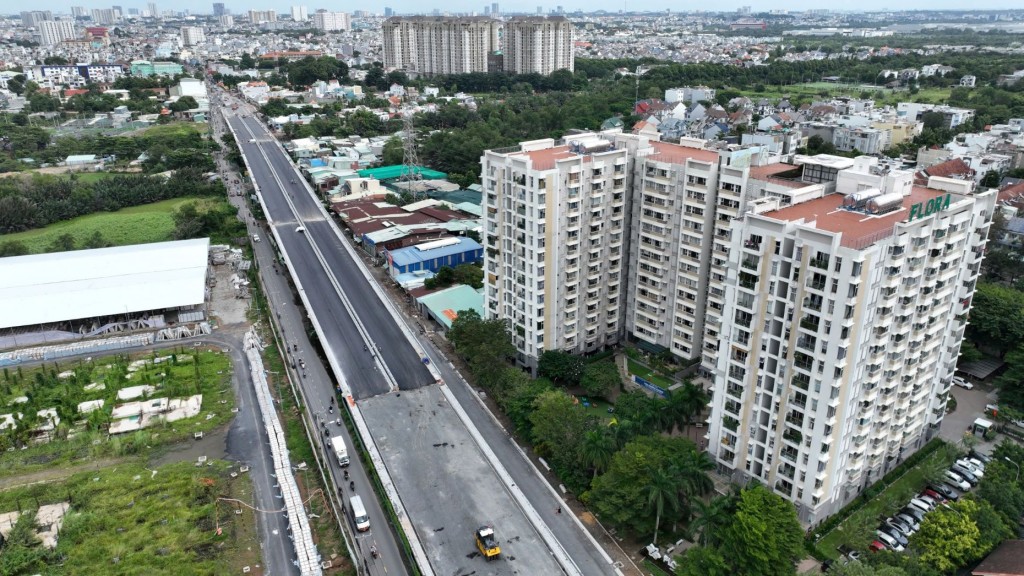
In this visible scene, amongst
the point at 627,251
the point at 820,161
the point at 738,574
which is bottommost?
the point at 738,574

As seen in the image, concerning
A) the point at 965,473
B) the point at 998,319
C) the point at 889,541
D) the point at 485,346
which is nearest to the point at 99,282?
the point at 485,346

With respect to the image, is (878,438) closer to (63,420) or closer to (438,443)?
(438,443)

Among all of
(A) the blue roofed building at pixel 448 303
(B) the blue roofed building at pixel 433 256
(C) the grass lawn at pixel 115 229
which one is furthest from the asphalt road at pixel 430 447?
(C) the grass lawn at pixel 115 229

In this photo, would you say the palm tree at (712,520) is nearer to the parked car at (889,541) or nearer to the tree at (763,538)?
the tree at (763,538)

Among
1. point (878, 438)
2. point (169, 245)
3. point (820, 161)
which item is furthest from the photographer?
point (169, 245)

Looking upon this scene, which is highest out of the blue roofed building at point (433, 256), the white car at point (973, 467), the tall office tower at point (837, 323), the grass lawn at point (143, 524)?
the tall office tower at point (837, 323)

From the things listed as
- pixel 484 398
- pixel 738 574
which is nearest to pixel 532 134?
pixel 484 398

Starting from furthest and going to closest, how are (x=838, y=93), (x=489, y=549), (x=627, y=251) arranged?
(x=838, y=93) < (x=627, y=251) < (x=489, y=549)
